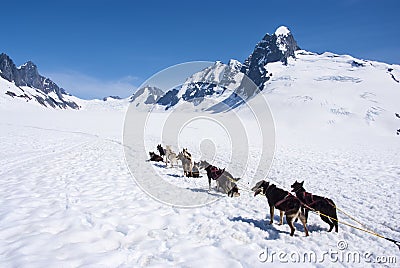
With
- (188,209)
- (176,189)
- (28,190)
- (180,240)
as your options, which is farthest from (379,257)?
(28,190)

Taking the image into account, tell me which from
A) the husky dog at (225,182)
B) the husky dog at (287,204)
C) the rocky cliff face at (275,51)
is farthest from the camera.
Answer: the rocky cliff face at (275,51)

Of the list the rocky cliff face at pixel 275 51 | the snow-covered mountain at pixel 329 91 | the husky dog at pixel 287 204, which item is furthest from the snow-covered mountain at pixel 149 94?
the rocky cliff face at pixel 275 51

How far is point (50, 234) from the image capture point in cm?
641

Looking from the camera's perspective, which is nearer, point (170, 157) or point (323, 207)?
point (323, 207)

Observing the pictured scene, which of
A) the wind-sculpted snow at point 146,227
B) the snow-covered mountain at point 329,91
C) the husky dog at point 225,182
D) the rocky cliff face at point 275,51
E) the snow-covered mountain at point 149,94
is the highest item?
the rocky cliff face at point 275,51

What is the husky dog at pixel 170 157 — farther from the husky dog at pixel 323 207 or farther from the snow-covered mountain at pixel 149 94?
the husky dog at pixel 323 207

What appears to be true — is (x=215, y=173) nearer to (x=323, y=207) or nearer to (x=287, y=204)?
(x=287, y=204)

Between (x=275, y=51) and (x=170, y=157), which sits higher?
(x=275, y=51)

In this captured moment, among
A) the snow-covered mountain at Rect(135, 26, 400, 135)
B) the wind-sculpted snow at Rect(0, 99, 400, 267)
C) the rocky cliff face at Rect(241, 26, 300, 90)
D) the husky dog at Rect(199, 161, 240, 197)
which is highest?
the rocky cliff face at Rect(241, 26, 300, 90)

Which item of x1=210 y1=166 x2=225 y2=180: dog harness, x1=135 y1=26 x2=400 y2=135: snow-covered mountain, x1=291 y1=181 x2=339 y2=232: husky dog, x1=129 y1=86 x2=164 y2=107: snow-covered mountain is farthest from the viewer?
x1=135 y1=26 x2=400 y2=135: snow-covered mountain

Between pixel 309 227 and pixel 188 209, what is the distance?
3.89 m

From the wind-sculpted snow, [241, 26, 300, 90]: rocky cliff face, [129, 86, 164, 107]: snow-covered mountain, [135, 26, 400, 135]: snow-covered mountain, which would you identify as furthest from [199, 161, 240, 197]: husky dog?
[241, 26, 300, 90]: rocky cliff face

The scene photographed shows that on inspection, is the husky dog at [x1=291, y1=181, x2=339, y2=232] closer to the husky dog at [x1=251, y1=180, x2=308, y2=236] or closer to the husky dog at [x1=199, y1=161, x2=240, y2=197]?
the husky dog at [x1=251, y1=180, x2=308, y2=236]

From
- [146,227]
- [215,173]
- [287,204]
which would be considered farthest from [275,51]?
[146,227]
